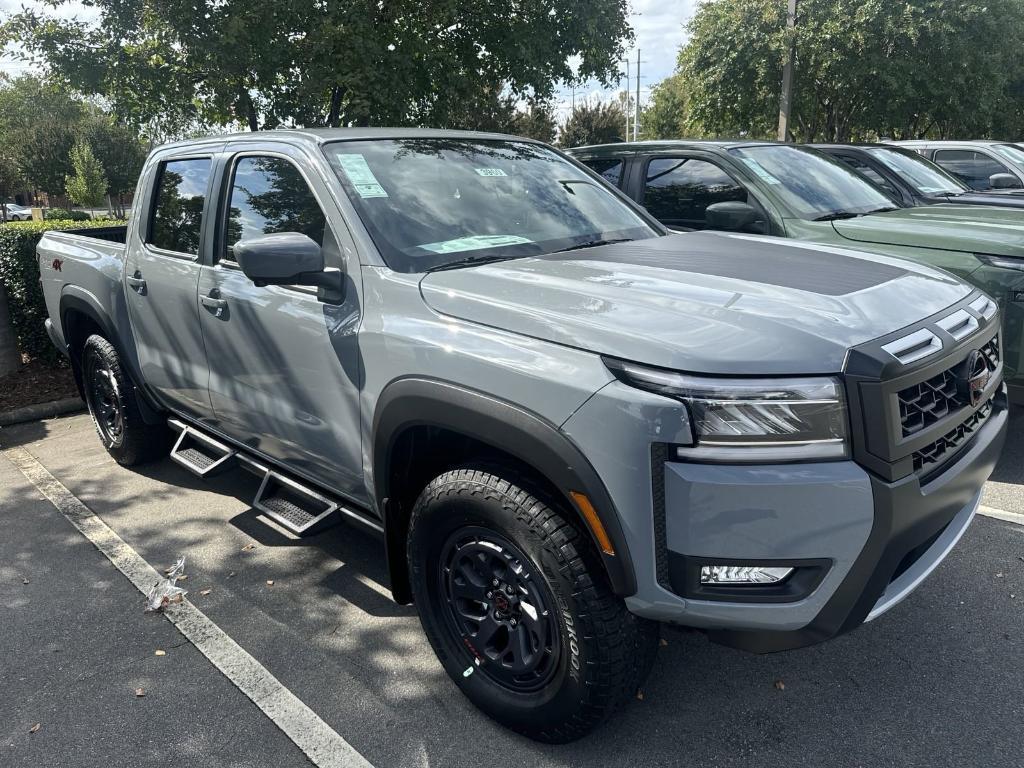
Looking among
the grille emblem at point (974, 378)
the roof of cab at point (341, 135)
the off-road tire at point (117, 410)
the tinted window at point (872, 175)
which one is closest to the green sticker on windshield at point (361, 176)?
the roof of cab at point (341, 135)

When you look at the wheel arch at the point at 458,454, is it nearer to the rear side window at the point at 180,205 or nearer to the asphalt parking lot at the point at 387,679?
the asphalt parking lot at the point at 387,679

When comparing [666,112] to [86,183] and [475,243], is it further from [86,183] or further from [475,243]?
[475,243]

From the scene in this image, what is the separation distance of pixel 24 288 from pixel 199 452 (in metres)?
4.22

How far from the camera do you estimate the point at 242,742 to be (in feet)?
8.45

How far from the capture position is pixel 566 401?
2.06 metres

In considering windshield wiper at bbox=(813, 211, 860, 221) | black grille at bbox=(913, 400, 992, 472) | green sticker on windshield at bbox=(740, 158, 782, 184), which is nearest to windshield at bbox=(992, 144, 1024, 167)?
windshield wiper at bbox=(813, 211, 860, 221)

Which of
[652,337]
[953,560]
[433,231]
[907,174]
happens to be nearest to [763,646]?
[652,337]

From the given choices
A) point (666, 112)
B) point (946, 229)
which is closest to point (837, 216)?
point (946, 229)

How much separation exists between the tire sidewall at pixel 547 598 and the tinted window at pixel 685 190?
3.85 metres

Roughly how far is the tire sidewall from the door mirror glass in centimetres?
88

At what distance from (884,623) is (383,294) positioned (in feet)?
7.57

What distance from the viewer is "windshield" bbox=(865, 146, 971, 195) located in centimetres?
785

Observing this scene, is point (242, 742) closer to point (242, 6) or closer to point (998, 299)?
point (998, 299)

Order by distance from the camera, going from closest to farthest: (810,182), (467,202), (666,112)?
(467,202), (810,182), (666,112)
